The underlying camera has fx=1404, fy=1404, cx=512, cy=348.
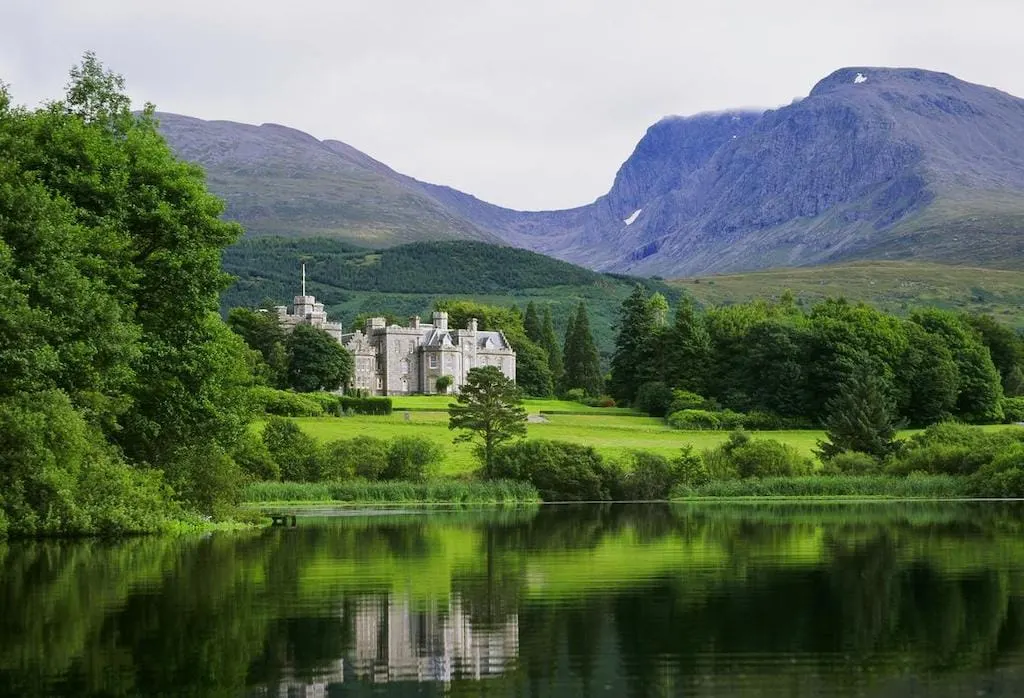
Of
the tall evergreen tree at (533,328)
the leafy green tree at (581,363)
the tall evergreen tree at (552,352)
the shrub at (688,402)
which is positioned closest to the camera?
the shrub at (688,402)

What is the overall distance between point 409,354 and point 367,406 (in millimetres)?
42976

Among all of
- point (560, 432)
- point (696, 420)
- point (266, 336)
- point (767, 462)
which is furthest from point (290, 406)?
point (767, 462)

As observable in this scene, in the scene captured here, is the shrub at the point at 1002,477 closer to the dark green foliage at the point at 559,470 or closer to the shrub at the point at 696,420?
the dark green foliage at the point at 559,470

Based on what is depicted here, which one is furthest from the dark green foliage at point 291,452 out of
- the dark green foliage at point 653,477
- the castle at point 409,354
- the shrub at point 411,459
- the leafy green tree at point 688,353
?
the castle at point 409,354

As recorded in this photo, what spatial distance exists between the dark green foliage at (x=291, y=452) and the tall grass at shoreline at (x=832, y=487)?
18313mm

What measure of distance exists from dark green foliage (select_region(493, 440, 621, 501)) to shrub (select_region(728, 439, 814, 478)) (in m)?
6.44

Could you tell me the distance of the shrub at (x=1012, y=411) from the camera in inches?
4444

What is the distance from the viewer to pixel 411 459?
7138 centimetres

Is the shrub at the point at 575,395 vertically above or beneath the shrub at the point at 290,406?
beneath

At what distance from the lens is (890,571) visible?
87.2 ft

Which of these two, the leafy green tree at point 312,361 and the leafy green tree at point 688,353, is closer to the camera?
the leafy green tree at point 688,353

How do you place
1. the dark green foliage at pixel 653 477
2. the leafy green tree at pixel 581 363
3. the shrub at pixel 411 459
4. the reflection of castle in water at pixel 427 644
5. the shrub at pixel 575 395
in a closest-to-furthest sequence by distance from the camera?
the reflection of castle in water at pixel 427 644, the shrub at pixel 411 459, the dark green foliage at pixel 653 477, the shrub at pixel 575 395, the leafy green tree at pixel 581 363

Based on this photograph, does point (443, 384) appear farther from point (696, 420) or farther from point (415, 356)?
point (696, 420)

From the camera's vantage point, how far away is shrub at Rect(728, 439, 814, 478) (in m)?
72.4
